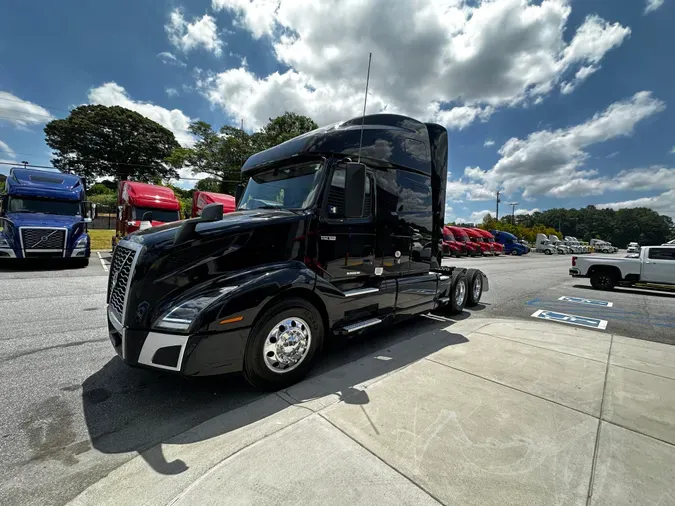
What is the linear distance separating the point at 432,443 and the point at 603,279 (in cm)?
1274

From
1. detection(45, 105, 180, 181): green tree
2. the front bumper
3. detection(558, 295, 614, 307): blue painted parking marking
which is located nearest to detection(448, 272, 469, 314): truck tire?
detection(558, 295, 614, 307): blue painted parking marking

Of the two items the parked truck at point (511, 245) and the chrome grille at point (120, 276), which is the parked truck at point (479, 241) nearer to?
the parked truck at point (511, 245)

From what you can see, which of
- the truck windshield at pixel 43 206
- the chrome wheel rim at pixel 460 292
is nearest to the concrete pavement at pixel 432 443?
the chrome wheel rim at pixel 460 292

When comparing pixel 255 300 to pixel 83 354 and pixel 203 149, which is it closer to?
pixel 83 354

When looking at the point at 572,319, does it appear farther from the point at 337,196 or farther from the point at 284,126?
the point at 284,126

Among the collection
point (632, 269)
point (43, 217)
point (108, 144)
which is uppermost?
point (108, 144)

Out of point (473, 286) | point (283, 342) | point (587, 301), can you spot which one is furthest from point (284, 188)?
point (587, 301)

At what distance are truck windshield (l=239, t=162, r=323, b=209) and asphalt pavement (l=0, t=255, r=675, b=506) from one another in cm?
200

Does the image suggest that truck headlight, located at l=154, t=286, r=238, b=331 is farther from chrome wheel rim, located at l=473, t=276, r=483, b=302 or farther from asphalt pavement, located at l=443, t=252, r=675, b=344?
chrome wheel rim, located at l=473, t=276, r=483, b=302

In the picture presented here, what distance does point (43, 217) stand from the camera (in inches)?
394

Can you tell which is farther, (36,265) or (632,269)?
(632,269)

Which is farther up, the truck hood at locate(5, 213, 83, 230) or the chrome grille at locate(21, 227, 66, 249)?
the truck hood at locate(5, 213, 83, 230)

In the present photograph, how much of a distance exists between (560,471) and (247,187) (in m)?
4.33

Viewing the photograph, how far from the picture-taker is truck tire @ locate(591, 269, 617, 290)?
11.1m
